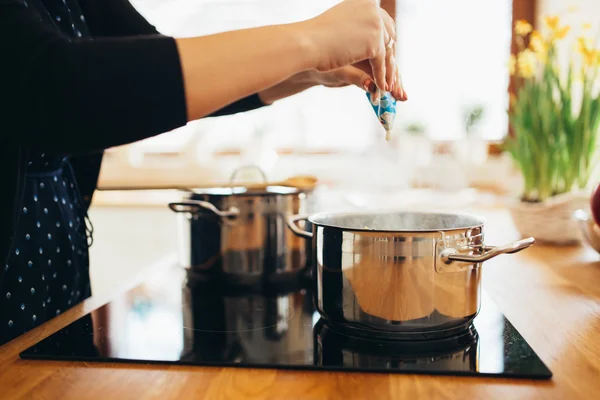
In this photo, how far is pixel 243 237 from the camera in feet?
2.96

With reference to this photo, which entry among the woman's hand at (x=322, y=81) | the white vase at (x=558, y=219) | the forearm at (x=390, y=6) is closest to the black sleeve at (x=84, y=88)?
the woman's hand at (x=322, y=81)

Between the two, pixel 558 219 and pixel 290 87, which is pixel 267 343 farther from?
pixel 558 219

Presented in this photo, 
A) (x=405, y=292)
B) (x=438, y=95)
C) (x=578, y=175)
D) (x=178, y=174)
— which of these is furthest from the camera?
(x=438, y=95)

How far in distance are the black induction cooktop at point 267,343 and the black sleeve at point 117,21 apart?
Answer: 33 centimetres

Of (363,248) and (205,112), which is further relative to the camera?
(363,248)

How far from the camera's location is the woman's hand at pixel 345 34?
548mm

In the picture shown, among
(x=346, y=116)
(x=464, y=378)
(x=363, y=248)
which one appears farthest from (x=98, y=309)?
(x=346, y=116)

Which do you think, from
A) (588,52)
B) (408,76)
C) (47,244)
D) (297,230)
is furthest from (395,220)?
(408,76)

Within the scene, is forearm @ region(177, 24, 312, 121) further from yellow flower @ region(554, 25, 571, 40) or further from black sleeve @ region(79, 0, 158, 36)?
yellow flower @ region(554, 25, 571, 40)

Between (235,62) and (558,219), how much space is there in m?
0.93

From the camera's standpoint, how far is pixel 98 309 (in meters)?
0.76

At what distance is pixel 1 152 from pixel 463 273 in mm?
492

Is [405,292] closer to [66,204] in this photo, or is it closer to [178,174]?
[66,204]

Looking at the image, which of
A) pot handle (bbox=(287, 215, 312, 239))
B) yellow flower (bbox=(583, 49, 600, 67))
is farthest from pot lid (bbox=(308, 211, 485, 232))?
yellow flower (bbox=(583, 49, 600, 67))
